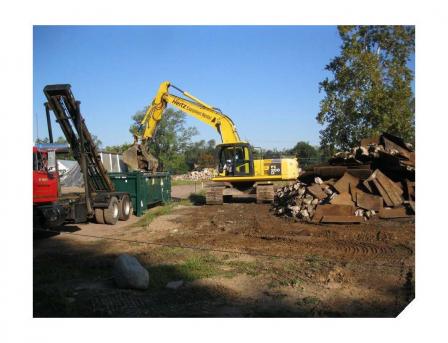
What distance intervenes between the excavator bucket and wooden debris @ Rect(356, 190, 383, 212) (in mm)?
8960

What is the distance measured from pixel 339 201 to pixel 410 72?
36.8 feet

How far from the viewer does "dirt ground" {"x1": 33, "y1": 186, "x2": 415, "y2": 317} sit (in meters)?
5.38

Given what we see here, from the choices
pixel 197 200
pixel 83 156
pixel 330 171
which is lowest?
pixel 197 200

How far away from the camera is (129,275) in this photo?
5.98m

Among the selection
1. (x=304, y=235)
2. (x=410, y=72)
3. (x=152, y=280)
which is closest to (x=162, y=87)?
(x=304, y=235)

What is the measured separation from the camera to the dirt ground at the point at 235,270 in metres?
5.38

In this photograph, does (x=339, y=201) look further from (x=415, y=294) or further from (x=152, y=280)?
(x=152, y=280)

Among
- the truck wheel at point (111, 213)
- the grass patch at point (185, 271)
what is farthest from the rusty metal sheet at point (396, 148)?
the truck wheel at point (111, 213)

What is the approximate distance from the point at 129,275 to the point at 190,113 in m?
13.5

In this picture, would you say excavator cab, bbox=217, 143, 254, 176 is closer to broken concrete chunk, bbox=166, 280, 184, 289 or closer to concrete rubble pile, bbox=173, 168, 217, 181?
broken concrete chunk, bbox=166, 280, 184, 289

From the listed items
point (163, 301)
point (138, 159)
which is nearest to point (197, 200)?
point (138, 159)

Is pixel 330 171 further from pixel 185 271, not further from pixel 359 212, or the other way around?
pixel 185 271

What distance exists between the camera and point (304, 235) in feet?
35.0

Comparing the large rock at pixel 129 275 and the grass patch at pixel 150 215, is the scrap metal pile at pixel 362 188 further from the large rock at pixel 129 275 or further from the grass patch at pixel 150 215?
the large rock at pixel 129 275
